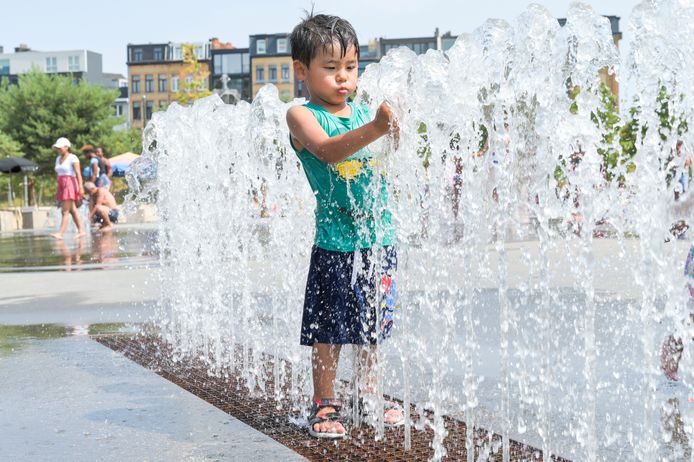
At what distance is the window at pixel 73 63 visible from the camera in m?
108

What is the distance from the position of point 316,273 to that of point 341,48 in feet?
2.42

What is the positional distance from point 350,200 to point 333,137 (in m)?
0.27

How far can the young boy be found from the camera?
3027 millimetres

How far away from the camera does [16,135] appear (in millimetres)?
53406

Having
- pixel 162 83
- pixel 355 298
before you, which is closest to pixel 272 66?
pixel 162 83

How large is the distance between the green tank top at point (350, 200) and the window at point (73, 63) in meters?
110

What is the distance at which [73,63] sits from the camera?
10831 centimetres

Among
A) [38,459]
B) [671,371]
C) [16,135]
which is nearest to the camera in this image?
[38,459]

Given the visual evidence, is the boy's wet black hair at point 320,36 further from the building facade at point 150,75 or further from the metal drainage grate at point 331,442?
the building facade at point 150,75

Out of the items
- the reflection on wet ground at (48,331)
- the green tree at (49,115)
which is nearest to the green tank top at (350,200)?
the reflection on wet ground at (48,331)

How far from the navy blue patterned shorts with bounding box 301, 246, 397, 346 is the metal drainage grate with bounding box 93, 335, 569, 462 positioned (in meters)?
0.31

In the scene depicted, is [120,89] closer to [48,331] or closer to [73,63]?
[73,63]

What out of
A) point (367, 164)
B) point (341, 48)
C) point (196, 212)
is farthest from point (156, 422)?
point (196, 212)

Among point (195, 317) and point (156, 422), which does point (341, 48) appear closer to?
point (156, 422)
